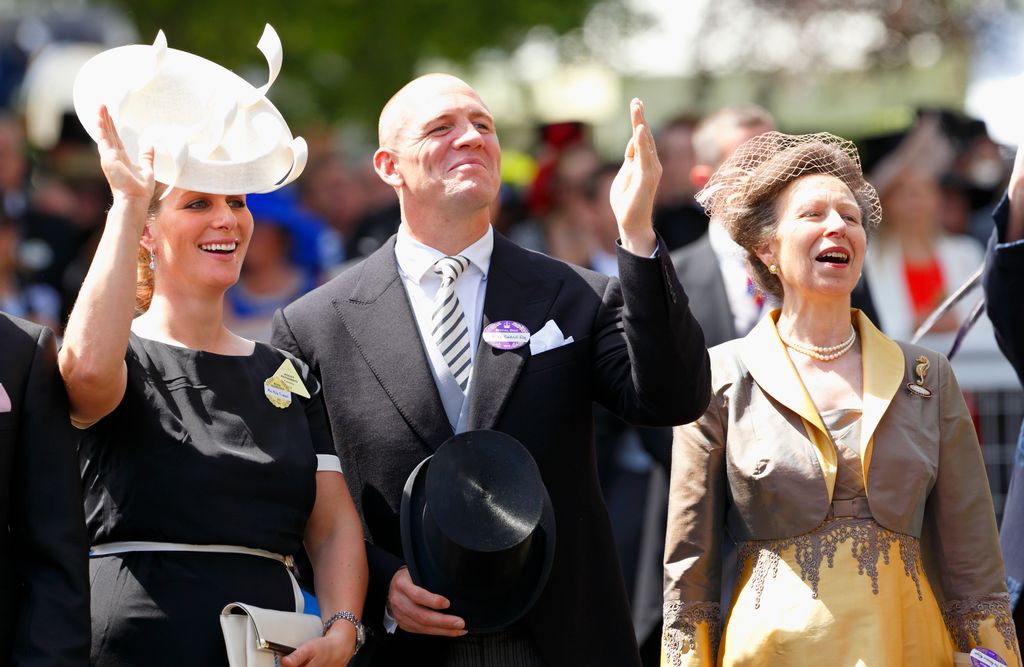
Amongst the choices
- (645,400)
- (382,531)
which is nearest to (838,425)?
(645,400)

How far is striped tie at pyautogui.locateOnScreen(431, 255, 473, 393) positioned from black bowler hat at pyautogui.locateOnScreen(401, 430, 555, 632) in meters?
0.37

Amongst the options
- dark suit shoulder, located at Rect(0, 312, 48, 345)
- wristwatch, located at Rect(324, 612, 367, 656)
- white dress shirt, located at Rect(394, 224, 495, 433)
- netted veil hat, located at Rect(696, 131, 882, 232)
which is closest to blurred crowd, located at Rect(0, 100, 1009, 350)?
netted veil hat, located at Rect(696, 131, 882, 232)

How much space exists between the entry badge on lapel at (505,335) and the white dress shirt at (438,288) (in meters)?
0.09

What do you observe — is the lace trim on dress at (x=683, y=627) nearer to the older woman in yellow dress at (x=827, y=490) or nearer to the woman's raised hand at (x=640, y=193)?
the older woman in yellow dress at (x=827, y=490)

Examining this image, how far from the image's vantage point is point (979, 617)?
4441 millimetres

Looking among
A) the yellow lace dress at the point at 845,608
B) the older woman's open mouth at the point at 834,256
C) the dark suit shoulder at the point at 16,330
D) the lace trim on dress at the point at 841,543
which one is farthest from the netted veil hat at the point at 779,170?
the dark suit shoulder at the point at 16,330

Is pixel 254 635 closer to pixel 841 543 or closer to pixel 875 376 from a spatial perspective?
pixel 841 543

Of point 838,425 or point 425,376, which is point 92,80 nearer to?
point 425,376

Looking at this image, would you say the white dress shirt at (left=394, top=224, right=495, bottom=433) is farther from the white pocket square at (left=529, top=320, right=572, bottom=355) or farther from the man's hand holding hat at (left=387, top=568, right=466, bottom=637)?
the man's hand holding hat at (left=387, top=568, right=466, bottom=637)

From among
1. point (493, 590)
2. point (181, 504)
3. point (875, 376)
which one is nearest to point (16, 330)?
point (181, 504)

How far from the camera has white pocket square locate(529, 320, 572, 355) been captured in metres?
4.75

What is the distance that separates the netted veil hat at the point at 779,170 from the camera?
4809mm

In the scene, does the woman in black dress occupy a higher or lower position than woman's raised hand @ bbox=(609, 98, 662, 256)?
lower

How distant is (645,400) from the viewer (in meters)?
4.45
